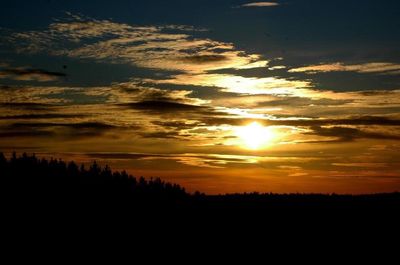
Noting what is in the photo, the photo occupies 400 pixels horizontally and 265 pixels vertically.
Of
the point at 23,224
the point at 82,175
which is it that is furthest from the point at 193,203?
the point at 23,224

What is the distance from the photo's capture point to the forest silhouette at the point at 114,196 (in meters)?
137

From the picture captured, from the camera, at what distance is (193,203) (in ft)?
557

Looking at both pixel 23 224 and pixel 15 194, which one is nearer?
pixel 23 224

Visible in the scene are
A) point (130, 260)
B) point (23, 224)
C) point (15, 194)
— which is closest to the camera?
point (130, 260)

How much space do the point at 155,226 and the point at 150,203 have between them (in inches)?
1200

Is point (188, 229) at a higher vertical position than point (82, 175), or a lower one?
lower

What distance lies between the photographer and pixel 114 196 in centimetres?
15600

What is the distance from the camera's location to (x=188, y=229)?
132625 millimetres

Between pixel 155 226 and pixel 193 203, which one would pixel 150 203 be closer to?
pixel 193 203

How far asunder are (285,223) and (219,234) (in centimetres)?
2320

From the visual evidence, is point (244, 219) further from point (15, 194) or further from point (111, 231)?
point (15, 194)

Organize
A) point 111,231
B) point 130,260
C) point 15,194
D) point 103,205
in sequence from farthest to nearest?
point 103,205
point 15,194
point 111,231
point 130,260

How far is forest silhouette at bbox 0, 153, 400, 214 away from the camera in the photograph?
137 metres

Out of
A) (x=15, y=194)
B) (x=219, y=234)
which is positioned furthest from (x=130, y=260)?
(x=15, y=194)
